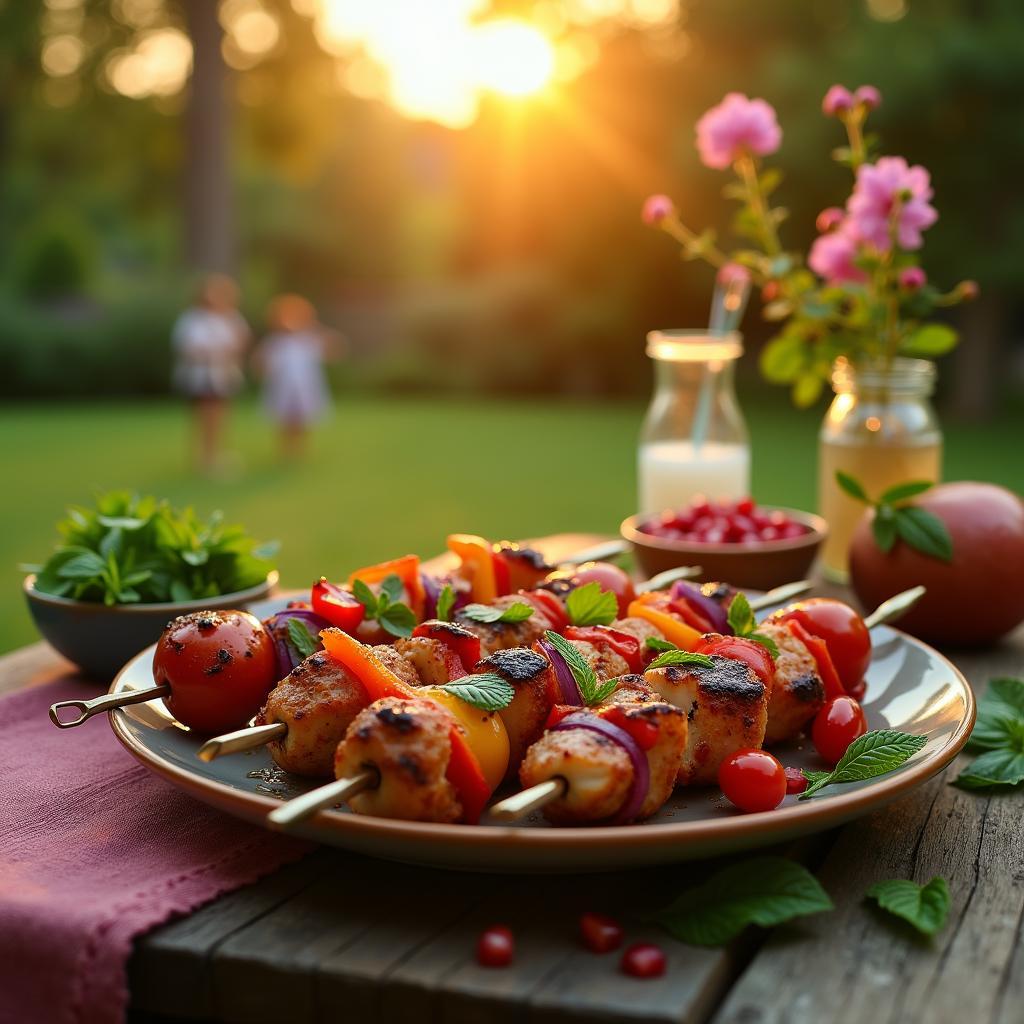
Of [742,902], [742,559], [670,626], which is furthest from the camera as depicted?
[742,559]

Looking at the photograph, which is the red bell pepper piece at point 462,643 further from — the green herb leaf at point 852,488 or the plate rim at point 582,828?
the green herb leaf at point 852,488

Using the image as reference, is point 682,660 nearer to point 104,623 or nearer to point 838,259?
point 104,623

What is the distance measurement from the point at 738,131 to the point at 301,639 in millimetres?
2014

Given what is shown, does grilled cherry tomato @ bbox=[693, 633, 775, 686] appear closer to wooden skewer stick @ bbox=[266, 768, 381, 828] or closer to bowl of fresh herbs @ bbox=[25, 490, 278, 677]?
wooden skewer stick @ bbox=[266, 768, 381, 828]

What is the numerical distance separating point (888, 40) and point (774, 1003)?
16.6m

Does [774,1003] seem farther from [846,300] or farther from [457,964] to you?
[846,300]

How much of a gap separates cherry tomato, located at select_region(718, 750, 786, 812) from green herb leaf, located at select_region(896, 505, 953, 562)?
118 centimetres

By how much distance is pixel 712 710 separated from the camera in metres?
1.74

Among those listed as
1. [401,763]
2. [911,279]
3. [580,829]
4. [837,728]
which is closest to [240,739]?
[401,763]

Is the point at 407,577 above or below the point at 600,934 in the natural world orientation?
above

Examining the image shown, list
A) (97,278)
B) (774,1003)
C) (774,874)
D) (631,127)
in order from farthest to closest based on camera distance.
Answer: (97,278) < (631,127) < (774,874) < (774,1003)

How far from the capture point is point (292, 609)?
209 cm

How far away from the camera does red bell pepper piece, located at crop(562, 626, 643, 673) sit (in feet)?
6.50

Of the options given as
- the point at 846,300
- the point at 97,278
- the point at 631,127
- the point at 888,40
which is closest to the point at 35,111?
the point at 97,278
